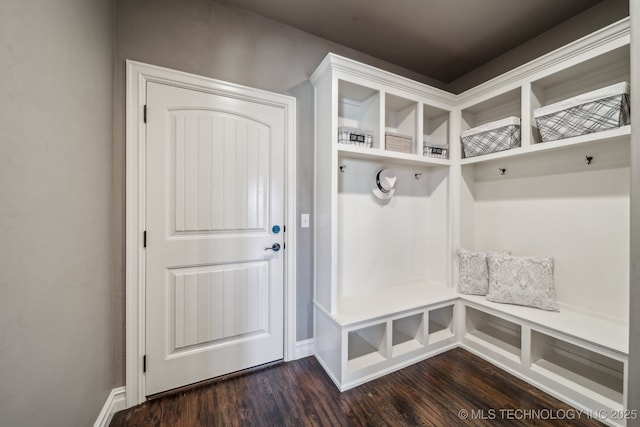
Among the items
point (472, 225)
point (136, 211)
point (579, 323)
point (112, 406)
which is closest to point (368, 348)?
point (579, 323)

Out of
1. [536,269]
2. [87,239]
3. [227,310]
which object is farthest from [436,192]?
[87,239]

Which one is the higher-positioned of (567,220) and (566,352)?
(567,220)

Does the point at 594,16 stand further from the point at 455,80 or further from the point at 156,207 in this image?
the point at 156,207

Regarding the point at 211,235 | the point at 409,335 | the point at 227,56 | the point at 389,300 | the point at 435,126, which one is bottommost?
the point at 409,335

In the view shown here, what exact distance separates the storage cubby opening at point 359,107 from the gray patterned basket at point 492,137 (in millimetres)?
885

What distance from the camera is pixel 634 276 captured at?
64 centimetres

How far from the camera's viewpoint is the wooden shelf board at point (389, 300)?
5.89ft

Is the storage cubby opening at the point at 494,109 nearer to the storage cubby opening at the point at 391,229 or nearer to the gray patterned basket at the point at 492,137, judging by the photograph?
the gray patterned basket at the point at 492,137

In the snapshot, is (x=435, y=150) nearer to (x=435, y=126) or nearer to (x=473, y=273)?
(x=435, y=126)

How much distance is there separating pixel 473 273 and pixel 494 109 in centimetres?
154

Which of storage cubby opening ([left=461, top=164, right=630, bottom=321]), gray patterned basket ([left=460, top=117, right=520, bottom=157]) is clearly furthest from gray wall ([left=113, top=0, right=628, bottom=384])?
storage cubby opening ([left=461, top=164, right=630, bottom=321])

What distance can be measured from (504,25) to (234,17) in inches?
82.6

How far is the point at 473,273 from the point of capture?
7.07 ft

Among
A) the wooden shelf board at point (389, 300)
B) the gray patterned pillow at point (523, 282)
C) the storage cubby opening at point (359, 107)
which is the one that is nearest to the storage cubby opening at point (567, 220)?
the gray patterned pillow at point (523, 282)
